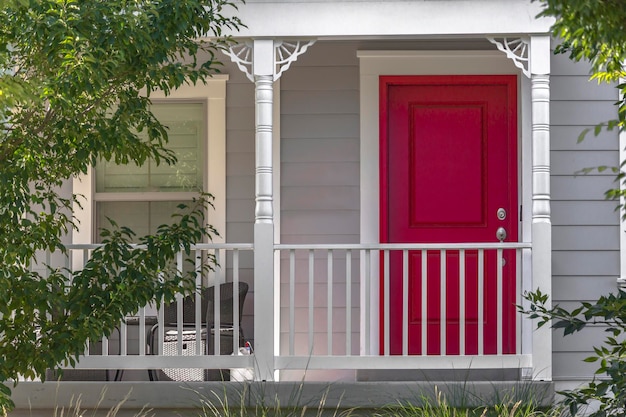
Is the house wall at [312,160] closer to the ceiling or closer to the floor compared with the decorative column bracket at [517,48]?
closer to the floor

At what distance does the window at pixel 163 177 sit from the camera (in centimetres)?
780

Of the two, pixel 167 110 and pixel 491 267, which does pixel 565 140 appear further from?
pixel 167 110

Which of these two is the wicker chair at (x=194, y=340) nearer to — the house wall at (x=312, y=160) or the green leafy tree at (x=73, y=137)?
the house wall at (x=312, y=160)

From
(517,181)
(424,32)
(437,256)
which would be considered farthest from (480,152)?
(424,32)

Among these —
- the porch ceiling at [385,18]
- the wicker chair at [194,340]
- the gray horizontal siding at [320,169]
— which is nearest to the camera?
the porch ceiling at [385,18]

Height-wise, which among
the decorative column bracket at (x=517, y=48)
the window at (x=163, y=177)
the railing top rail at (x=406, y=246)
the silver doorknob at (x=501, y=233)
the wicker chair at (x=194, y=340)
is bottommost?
the wicker chair at (x=194, y=340)

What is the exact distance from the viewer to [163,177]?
7.89 meters

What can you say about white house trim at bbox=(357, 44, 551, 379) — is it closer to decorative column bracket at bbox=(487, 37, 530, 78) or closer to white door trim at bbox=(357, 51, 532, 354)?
white door trim at bbox=(357, 51, 532, 354)

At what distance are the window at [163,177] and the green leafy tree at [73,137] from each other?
9.66 ft

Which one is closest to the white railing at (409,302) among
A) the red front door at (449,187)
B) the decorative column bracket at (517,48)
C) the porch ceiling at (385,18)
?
the red front door at (449,187)

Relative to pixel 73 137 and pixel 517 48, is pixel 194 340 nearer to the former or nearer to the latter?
pixel 73 137

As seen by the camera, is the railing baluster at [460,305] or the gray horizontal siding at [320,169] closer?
the railing baluster at [460,305]

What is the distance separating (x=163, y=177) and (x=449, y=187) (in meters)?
2.19

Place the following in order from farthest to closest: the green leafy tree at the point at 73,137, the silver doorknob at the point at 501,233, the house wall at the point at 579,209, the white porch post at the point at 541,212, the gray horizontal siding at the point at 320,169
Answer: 1. the gray horizontal siding at the point at 320,169
2. the silver doorknob at the point at 501,233
3. the house wall at the point at 579,209
4. the white porch post at the point at 541,212
5. the green leafy tree at the point at 73,137
